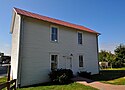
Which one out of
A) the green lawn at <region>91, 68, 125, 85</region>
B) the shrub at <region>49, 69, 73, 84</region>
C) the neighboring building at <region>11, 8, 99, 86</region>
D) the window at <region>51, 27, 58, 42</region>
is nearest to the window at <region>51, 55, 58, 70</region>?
the neighboring building at <region>11, 8, 99, 86</region>

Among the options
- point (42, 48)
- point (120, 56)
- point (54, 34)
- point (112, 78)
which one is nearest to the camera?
point (42, 48)

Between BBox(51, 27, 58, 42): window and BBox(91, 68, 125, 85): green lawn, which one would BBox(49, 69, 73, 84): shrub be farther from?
BBox(91, 68, 125, 85): green lawn

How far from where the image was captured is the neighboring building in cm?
1377

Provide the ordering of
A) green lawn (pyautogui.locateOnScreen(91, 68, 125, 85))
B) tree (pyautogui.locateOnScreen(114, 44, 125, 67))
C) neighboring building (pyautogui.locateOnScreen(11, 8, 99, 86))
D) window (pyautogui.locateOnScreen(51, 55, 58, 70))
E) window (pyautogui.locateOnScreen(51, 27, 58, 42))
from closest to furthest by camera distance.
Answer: neighboring building (pyautogui.locateOnScreen(11, 8, 99, 86)) < green lawn (pyautogui.locateOnScreen(91, 68, 125, 85)) < window (pyautogui.locateOnScreen(51, 55, 58, 70)) < window (pyautogui.locateOnScreen(51, 27, 58, 42)) < tree (pyautogui.locateOnScreen(114, 44, 125, 67))

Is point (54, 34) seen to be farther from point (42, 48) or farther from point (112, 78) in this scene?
point (112, 78)

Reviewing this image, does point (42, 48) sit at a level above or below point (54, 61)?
above

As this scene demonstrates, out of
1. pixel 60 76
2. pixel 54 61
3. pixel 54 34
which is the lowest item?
pixel 60 76

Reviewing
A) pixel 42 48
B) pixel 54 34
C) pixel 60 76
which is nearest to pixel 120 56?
pixel 54 34

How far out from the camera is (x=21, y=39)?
45.1 feet

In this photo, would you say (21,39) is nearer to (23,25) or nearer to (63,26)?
(23,25)

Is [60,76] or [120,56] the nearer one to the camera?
[60,76]

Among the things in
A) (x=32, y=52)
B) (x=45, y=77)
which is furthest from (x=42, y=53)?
(x=45, y=77)

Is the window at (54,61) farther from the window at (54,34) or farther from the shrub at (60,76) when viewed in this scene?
the window at (54,34)

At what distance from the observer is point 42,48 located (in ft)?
50.1
